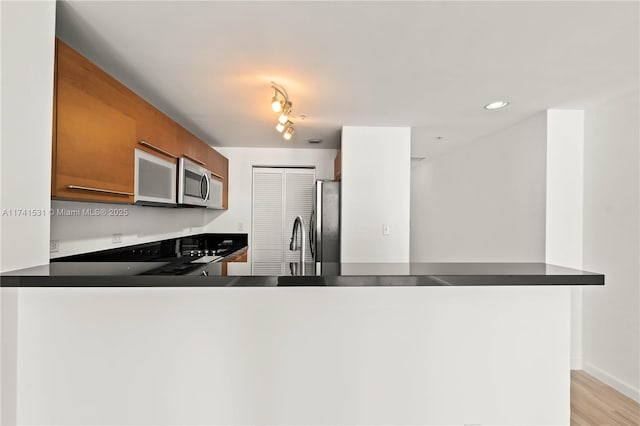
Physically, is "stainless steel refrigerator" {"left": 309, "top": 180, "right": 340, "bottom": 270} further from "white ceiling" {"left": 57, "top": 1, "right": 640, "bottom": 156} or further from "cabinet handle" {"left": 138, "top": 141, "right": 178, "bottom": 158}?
"cabinet handle" {"left": 138, "top": 141, "right": 178, "bottom": 158}

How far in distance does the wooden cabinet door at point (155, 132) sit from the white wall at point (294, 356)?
51.8 inches

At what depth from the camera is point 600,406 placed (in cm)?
243

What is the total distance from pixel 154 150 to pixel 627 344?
12.2 ft

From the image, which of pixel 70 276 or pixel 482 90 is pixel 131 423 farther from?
pixel 482 90

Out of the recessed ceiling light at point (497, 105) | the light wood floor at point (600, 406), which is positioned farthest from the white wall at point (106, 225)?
the light wood floor at point (600, 406)

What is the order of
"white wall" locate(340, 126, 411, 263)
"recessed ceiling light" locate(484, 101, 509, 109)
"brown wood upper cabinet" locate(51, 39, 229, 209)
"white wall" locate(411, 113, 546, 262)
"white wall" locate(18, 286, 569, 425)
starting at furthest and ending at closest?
"white wall" locate(340, 126, 411, 263), "white wall" locate(411, 113, 546, 262), "recessed ceiling light" locate(484, 101, 509, 109), "brown wood upper cabinet" locate(51, 39, 229, 209), "white wall" locate(18, 286, 569, 425)

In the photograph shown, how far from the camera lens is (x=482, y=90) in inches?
97.0

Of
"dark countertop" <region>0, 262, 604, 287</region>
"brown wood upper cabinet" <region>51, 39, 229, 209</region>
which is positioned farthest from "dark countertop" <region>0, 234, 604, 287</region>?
"brown wood upper cabinet" <region>51, 39, 229, 209</region>

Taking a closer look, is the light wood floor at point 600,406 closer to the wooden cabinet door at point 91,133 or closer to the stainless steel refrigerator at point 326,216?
the stainless steel refrigerator at point 326,216

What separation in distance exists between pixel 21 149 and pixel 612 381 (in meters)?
3.91

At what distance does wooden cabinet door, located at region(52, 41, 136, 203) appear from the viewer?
152 cm

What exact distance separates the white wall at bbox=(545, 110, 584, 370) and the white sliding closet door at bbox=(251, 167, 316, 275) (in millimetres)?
2733

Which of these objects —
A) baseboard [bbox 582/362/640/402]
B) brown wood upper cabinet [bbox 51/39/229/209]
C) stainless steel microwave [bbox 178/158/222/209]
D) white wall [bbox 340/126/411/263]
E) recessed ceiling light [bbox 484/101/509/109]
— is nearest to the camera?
brown wood upper cabinet [bbox 51/39/229/209]

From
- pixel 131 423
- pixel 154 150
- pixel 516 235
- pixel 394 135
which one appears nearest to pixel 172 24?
pixel 154 150
